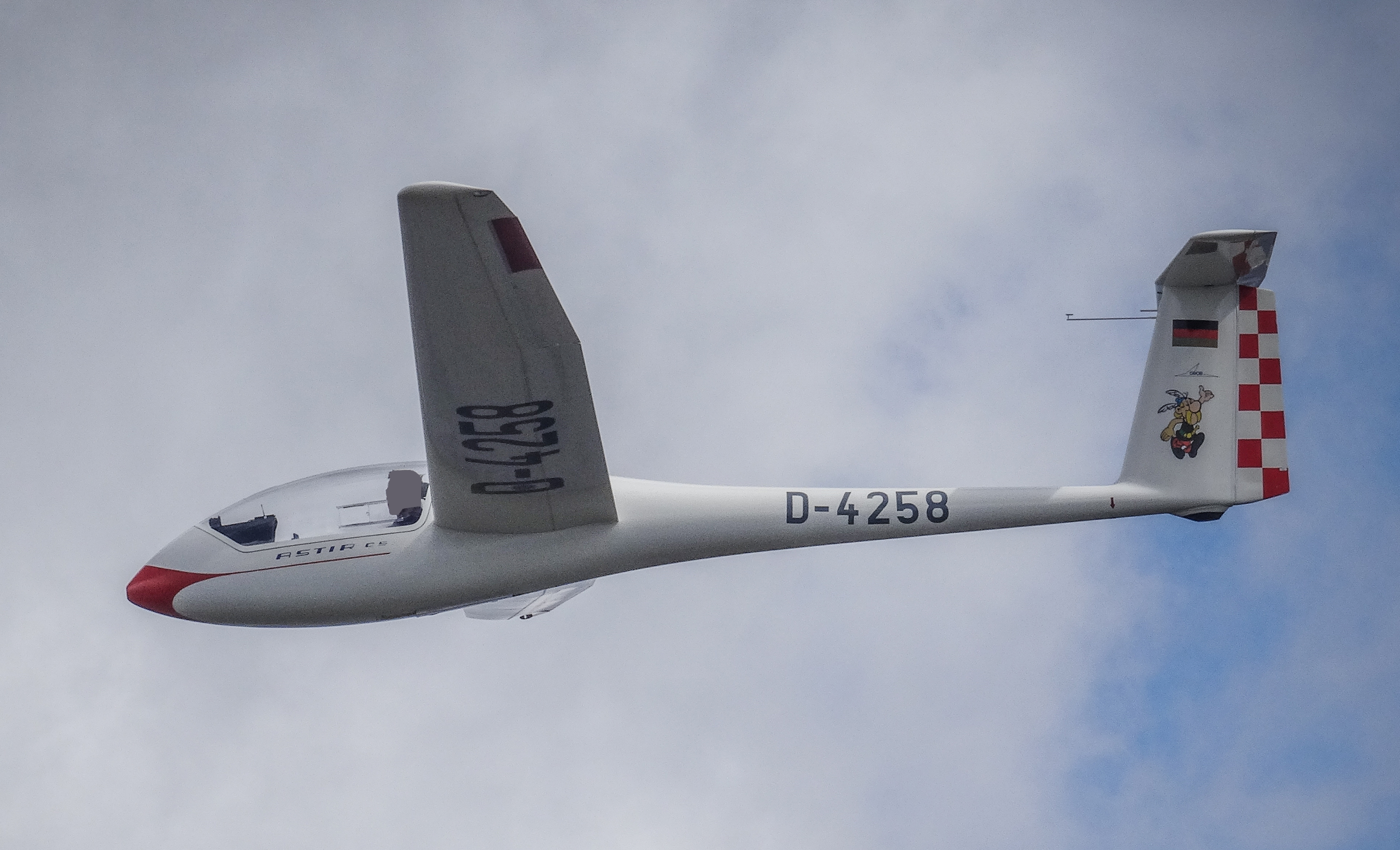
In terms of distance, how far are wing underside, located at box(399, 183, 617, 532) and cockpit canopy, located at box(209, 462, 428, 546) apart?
52 centimetres

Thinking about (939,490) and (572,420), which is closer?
(572,420)

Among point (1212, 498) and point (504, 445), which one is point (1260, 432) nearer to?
point (1212, 498)

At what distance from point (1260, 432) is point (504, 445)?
7.47 metres

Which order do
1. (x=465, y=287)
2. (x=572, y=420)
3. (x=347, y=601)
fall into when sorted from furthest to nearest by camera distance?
1. (x=347, y=601)
2. (x=572, y=420)
3. (x=465, y=287)

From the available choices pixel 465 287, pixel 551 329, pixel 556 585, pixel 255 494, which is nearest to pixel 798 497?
pixel 556 585

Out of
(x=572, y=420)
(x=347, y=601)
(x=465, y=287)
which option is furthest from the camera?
(x=347, y=601)

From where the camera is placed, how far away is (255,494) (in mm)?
12195

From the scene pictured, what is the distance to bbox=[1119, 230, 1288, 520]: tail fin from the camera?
38.7 feet

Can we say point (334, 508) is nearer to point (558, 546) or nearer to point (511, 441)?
point (558, 546)

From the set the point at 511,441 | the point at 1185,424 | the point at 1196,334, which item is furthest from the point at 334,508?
the point at 1196,334

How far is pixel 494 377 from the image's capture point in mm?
9891

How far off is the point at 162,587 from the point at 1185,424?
34.4 ft

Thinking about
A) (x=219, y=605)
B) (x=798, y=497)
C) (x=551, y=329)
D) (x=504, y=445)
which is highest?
(x=551, y=329)

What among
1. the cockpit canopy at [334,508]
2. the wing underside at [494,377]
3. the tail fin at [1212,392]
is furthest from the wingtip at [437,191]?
the tail fin at [1212,392]
